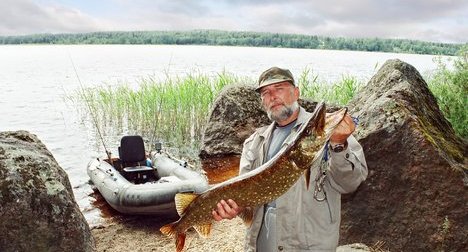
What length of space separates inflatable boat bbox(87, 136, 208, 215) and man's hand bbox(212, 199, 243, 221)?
529 cm

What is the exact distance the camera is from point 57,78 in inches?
1761

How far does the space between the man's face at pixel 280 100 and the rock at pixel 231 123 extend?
31.8 ft

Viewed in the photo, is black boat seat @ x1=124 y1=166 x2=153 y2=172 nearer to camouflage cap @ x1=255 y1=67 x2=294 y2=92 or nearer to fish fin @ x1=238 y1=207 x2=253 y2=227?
camouflage cap @ x1=255 y1=67 x2=294 y2=92

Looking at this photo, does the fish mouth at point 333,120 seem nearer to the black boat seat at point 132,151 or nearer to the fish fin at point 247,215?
the fish fin at point 247,215

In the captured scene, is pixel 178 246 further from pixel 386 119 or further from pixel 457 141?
pixel 457 141

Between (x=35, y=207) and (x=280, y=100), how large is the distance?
10.7 ft

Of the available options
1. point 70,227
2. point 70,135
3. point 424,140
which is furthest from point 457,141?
point 70,135

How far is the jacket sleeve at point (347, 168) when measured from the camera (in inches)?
117

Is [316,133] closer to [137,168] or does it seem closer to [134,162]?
[137,168]

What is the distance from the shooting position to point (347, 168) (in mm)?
2994

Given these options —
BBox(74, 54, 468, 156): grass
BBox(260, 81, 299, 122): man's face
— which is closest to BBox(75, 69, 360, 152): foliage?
BBox(74, 54, 468, 156): grass

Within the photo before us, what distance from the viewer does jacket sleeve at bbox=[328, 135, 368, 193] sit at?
297cm

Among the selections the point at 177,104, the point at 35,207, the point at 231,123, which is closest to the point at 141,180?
the point at 231,123

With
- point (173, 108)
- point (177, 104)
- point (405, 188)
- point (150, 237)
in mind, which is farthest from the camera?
point (173, 108)
